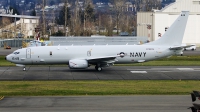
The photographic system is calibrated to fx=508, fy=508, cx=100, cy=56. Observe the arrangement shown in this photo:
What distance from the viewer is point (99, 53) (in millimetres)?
51219

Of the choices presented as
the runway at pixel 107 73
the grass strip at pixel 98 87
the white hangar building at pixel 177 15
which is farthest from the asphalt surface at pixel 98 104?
the white hangar building at pixel 177 15

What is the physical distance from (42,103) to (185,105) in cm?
849

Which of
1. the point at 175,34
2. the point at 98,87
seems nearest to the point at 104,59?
the point at 175,34

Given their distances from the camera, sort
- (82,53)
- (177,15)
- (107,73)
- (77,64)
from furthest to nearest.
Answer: (177,15) → (82,53) → (77,64) → (107,73)

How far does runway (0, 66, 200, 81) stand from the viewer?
46.0m

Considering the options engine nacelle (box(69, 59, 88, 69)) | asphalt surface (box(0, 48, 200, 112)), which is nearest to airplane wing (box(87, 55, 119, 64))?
engine nacelle (box(69, 59, 88, 69))

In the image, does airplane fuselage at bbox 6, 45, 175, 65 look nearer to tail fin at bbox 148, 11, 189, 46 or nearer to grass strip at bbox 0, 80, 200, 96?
tail fin at bbox 148, 11, 189, 46

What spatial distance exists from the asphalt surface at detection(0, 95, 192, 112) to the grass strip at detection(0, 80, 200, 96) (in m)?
2.51

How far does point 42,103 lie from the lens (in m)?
30.5

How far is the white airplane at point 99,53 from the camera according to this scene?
50469 mm

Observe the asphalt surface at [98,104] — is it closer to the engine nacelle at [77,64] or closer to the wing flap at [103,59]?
the engine nacelle at [77,64]

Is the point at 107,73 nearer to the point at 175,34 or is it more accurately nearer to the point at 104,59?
the point at 104,59

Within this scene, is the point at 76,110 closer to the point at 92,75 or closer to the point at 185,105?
the point at 185,105

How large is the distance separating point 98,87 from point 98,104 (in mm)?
8933
